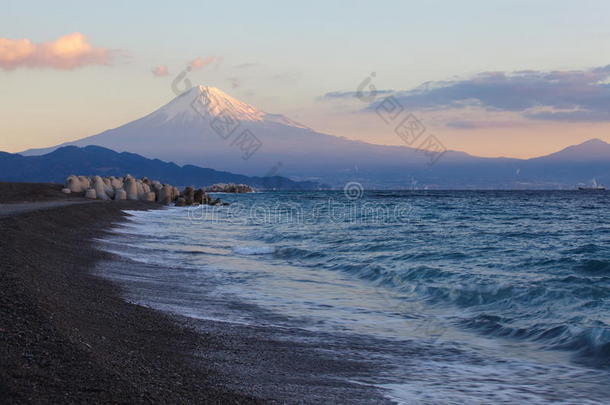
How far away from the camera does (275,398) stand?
659 cm

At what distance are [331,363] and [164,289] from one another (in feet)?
21.3

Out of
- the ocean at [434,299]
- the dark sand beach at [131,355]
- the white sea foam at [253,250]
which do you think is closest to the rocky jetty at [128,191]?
the ocean at [434,299]

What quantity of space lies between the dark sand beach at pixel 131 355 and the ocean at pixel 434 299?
2.87ft

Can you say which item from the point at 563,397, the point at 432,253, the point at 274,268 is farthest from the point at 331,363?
the point at 432,253

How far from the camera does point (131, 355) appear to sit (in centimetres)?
727

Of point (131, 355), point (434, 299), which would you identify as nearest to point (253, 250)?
point (434, 299)

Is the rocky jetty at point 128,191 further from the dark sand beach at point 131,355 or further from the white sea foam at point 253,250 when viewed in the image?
the dark sand beach at point 131,355

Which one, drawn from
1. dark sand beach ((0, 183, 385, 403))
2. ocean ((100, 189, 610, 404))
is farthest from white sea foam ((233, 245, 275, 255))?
dark sand beach ((0, 183, 385, 403))

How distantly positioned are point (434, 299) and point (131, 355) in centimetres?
854

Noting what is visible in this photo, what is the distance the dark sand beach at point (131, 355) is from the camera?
18.6 ft

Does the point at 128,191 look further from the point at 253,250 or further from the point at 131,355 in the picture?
the point at 131,355

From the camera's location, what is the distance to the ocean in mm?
7961

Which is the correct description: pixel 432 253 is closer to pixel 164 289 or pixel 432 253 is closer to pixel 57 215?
pixel 164 289

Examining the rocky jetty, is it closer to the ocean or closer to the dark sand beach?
the ocean
